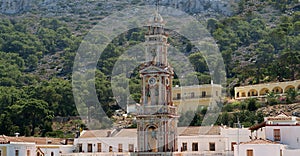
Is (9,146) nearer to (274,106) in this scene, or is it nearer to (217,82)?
(274,106)

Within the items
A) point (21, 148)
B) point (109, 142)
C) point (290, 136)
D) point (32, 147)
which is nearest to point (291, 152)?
point (290, 136)

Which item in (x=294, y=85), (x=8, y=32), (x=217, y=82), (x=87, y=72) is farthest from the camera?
(x=8, y=32)

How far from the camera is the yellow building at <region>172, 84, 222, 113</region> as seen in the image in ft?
332

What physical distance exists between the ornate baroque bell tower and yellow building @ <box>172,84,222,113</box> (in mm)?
32523

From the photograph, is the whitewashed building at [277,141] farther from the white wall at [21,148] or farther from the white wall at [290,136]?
the white wall at [21,148]

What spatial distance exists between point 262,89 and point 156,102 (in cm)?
4944

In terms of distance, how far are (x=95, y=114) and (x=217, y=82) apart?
93.6ft

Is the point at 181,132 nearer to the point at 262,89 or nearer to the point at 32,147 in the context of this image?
the point at 32,147

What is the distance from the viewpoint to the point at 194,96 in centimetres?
10206

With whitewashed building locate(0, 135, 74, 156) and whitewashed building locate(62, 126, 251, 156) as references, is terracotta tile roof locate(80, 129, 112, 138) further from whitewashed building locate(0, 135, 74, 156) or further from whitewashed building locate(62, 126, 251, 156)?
whitewashed building locate(0, 135, 74, 156)

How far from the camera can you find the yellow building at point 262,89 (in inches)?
4338

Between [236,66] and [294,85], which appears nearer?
[294,85]

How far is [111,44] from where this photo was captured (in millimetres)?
158125

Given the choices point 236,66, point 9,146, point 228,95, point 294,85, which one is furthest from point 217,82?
point 9,146
